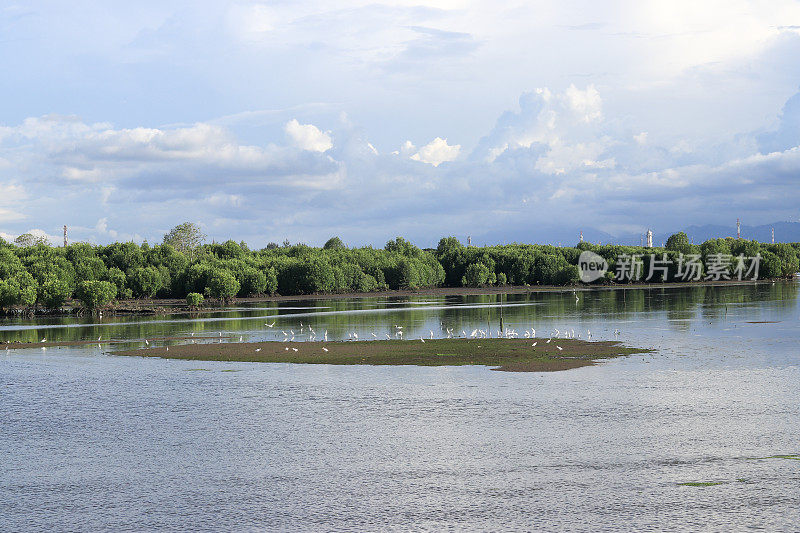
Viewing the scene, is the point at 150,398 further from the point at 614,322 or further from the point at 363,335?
the point at 614,322

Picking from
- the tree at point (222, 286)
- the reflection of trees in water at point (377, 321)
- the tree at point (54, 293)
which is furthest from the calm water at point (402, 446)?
the tree at point (222, 286)

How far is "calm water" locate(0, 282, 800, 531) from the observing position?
22234 millimetres

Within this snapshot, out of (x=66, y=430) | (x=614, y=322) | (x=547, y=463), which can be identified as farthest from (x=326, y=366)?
(x=614, y=322)

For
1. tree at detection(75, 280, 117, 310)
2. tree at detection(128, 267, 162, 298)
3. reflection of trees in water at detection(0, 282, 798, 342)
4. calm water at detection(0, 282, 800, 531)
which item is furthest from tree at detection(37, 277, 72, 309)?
calm water at detection(0, 282, 800, 531)

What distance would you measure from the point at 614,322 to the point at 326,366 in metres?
47.8

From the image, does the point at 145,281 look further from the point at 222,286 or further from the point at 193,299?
the point at 193,299

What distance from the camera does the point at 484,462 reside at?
89.8 ft

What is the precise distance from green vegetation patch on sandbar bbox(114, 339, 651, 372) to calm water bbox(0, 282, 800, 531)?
3107mm

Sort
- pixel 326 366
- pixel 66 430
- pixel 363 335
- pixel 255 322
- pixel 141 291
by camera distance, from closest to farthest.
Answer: pixel 66 430
pixel 326 366
pixel 363 335
pixel 255 322
pixel 141 291

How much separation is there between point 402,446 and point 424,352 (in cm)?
3095

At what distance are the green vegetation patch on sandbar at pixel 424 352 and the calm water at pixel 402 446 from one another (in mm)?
3107

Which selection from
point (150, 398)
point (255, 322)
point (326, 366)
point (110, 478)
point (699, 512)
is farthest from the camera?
point (255, 322)

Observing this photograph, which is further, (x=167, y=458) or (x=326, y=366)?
(x=326, y=366)

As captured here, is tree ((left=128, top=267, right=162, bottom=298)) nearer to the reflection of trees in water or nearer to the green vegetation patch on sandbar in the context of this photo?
the reflection of trees in water
